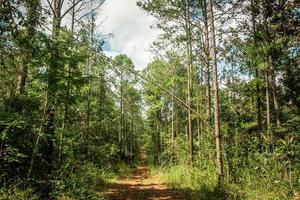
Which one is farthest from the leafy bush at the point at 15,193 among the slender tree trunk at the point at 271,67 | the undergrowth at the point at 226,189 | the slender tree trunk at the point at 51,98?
the slender tree trunk at the point at 271,67

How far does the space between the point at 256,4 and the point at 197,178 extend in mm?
9583

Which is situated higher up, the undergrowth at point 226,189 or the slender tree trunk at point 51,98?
the slender tree trunk at point 51,98

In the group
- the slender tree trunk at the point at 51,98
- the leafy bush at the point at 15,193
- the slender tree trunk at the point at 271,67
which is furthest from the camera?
the slender tree trunk at the point at 271,67

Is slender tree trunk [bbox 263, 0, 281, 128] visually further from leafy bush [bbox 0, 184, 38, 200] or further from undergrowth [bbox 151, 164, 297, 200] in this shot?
leafy bush [bbox 0, 184, 38, 200]

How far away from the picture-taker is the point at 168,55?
2180cm

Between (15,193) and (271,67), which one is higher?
(271,67)

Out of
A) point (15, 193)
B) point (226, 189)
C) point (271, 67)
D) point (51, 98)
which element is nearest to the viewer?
point (15, 193)

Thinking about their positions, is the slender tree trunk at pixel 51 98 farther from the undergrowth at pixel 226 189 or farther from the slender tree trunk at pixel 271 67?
the slender tree trunk at pixel 271 67

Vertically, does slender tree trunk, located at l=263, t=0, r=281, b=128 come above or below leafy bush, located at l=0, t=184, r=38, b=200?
above

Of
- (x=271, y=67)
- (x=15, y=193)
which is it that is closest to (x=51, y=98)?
(x=15, y=193)

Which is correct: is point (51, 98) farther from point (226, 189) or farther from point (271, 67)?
point (271, 67)

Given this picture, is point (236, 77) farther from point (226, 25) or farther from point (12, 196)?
point (12, 196)

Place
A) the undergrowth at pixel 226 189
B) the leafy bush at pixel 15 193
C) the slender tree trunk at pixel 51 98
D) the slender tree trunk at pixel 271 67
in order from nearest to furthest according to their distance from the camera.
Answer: the leafy bush at pixel 15 193, the undergrowth at pixel 226 189, the slender tree trunk at pixel 51 98, the slender tree trunk at pixel 271 67

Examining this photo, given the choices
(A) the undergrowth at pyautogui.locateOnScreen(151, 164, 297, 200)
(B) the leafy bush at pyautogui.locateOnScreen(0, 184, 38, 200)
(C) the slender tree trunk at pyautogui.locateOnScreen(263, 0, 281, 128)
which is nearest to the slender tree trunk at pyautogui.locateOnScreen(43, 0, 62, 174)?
(B) the leafy bush at pyautogui.locateOnScreen(0, 184, 38, 200)
